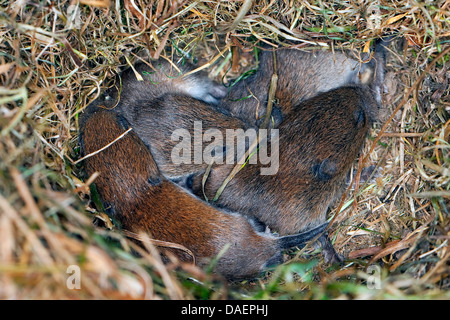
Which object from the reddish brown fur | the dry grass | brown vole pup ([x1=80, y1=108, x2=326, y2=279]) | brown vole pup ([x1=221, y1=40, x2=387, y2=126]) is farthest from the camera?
brown vole pup ([x1=221, y1=40, x2=387, y2=126])

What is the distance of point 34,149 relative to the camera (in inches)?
111

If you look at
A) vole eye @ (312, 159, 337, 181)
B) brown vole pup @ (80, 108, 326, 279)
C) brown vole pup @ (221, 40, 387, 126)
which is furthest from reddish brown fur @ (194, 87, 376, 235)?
brown vole pup @ (221, 40, 387, 126)

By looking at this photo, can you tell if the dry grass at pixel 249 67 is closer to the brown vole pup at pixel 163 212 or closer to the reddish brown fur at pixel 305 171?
the brown vole pup at pixel 163 212

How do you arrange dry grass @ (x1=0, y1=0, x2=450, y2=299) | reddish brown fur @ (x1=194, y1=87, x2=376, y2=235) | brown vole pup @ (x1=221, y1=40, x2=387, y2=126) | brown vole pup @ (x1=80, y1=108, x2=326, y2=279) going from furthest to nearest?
brown vole pup @ (x1=221, y1=40, x2=387, y2=126) → reddish brown fur @ (x1=194, y1=87, x2=376, y2=235) → brown vole pup @ (x1=80, y1=108, x2=326, y2=279) → dry grass @ (x1=0, y1=0, x2=450, y2=299)

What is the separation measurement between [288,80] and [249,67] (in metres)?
0.44

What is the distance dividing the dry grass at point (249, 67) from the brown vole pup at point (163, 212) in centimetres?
17

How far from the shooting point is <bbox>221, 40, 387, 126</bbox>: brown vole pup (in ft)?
13.4

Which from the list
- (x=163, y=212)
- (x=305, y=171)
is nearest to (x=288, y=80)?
(x=305, y=171)

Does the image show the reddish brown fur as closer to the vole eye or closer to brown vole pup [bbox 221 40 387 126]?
the vole eye

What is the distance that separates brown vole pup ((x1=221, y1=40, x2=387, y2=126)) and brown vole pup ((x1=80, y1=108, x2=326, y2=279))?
Result: 42.4 inches

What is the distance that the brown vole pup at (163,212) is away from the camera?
11.4 ft

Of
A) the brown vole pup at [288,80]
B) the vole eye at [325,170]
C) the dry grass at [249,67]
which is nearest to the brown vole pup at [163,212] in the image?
the dry grass at [249,67]

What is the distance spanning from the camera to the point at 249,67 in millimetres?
4262
